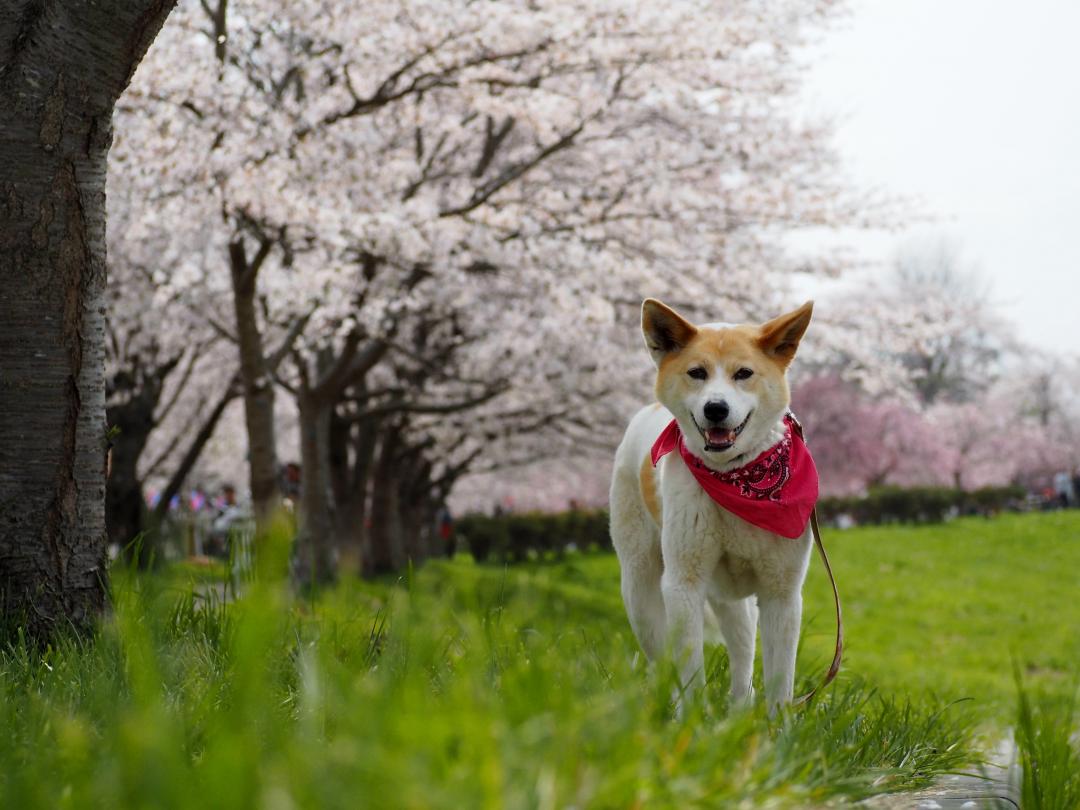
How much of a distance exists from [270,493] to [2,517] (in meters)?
7.04

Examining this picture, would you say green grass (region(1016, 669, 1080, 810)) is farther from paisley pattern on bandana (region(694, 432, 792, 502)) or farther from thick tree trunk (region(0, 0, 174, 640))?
thick tree trunk (region(0, 0, 174, 640))

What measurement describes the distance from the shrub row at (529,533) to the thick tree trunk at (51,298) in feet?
60.5

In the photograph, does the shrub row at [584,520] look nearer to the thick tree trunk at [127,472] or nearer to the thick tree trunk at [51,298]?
the thick tree trunk at [127,472]

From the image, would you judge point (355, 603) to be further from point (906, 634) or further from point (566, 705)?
point (906, 634)

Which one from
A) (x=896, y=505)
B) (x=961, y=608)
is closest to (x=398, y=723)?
(x=961, y=608)

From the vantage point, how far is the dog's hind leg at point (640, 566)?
13.1 feet

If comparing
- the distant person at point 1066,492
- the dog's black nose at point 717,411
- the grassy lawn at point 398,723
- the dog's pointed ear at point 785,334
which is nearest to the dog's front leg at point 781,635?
the grassy lawn at point 398,723

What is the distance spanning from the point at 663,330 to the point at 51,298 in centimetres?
224

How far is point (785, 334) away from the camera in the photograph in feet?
11.2

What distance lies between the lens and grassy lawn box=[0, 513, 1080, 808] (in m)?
1.58

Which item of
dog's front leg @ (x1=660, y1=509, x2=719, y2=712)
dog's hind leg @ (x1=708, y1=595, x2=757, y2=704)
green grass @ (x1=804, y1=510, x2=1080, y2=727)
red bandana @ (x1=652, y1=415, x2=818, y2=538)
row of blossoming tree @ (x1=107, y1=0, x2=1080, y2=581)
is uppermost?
row of blossoming tree @ (x1=107, y1=0, x2=1080, y2=581)

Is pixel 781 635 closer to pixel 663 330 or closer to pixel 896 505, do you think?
pixel 663 330

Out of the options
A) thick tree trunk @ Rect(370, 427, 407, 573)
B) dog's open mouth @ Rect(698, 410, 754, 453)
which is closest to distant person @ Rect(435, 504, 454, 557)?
thick tree trunk @ Rect(370, 427, 407, 573)

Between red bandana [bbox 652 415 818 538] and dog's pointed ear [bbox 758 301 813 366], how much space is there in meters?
0.32
